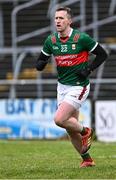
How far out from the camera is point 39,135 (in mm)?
18719

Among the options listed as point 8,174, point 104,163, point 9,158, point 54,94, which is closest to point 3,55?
point 54,94

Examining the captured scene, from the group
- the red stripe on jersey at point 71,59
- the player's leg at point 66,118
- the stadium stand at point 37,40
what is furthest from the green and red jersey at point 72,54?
the stadium stand at point 37,40

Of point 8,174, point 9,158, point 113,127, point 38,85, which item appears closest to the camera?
point 8,174

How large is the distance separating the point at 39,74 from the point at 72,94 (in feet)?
34.6

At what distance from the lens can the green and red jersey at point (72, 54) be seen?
32.3 ft

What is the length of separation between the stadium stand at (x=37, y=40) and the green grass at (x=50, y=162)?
3955 millimetres

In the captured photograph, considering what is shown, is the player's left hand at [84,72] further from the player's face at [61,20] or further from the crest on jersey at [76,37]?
the player's face at [61,20]

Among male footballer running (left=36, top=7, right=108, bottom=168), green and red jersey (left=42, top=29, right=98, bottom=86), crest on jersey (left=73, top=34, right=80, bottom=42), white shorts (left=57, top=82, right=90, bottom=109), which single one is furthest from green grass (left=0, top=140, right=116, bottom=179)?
crest on jersey (left=73, top=34, right=80, bottom=42)

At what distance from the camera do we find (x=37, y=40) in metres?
23.1

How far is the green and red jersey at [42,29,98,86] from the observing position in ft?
32.3

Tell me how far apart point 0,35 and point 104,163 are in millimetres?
12795

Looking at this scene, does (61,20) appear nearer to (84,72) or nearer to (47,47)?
(47,47)

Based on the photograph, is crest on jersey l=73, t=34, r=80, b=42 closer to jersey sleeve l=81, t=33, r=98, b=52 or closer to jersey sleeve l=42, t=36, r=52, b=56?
jersey sleeve l=81, t=33, r=98, b=52

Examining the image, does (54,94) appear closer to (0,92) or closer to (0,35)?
(0,92)
